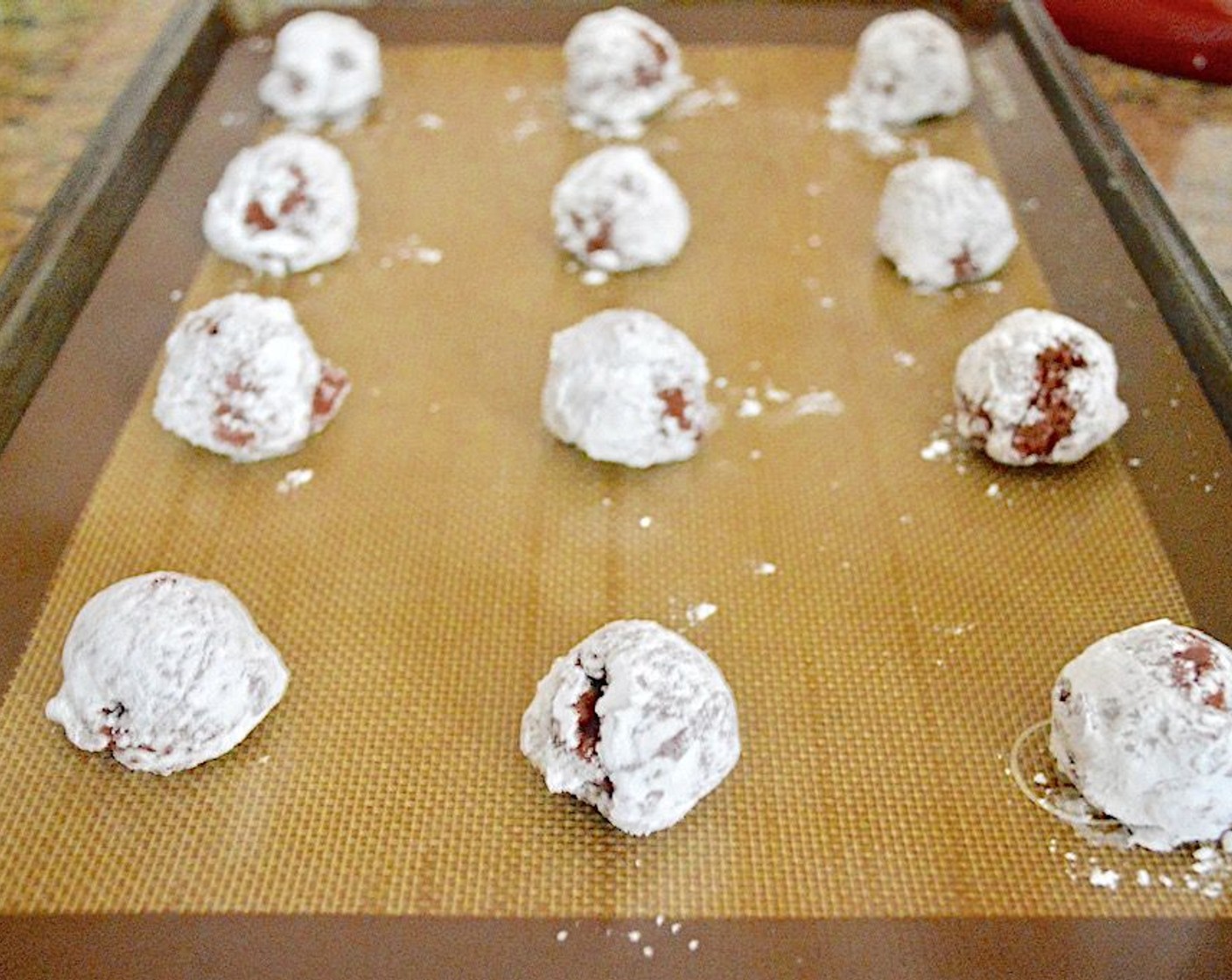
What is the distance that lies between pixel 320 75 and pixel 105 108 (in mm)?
320

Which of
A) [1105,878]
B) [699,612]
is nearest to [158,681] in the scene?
[699,612]

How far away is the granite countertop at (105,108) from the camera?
1.54 metres

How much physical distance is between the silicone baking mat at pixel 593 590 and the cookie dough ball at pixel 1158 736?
54 mm

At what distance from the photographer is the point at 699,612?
1.19m

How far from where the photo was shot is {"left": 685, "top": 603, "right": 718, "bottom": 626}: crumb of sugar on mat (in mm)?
1186

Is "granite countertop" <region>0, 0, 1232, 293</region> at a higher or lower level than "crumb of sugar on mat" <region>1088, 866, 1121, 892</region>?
higher

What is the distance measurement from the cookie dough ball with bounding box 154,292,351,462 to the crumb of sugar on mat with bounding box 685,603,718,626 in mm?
503

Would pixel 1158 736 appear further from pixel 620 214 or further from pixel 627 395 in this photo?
pixel 620 214

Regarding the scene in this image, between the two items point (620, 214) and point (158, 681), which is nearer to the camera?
point (158, 681)

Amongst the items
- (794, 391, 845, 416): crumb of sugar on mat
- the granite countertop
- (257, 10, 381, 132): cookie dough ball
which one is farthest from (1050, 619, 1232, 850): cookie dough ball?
(257, 10, 381, 132): cookie dough ball

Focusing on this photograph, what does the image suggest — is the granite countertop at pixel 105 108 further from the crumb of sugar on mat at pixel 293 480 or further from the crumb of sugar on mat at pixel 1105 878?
the crumb of sugar on mat at pixel 1105 878

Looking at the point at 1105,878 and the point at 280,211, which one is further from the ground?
the point at 280,211

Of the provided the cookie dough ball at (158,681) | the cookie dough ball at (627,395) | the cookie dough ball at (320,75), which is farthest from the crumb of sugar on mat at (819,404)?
the cookie dough ball at (320,75)

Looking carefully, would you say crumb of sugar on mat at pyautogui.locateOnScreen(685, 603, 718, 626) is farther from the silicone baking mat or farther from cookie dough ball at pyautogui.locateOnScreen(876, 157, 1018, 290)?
cookie dough ball at pyautogui.locateOnScreen(876, 157, 1018, 290)
